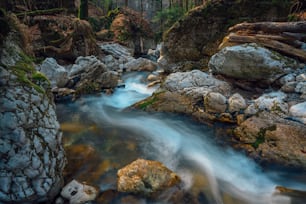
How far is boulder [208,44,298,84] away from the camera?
6238mm

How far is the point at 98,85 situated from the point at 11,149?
19.2ft

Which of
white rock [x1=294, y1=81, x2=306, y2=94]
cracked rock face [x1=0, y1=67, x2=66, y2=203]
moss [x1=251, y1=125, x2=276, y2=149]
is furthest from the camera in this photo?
white rock [x1=294, y1=81, x2=306, y2=94]

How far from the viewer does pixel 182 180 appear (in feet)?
12.0

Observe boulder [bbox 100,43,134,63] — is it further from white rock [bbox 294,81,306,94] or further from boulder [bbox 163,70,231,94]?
white rock [bbox 294,81,306,94]

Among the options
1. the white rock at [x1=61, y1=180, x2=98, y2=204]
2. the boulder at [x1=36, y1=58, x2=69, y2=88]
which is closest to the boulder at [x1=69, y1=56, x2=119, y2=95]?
the boulder at [x1=36, y1=58, x2=69, y2=88]

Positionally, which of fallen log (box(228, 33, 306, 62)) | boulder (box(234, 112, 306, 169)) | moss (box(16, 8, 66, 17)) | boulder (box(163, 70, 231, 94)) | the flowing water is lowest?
the flowing water

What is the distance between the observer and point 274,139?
14.0 ft

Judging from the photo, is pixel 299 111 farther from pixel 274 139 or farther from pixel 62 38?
pixel 62 38

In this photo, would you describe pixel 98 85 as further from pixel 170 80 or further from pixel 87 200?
pixel 87 200

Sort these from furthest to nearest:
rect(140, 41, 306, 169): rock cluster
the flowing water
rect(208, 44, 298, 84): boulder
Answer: rect(208, 44, 298, 84): boulder < rect(140, 41, 306, 169): rock cluster < the flowing water

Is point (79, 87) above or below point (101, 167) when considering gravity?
above

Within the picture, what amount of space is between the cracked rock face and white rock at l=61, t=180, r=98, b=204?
0.45 ft

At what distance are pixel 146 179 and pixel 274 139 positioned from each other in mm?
2689

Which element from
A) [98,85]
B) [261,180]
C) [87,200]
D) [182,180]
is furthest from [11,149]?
[98,85]
